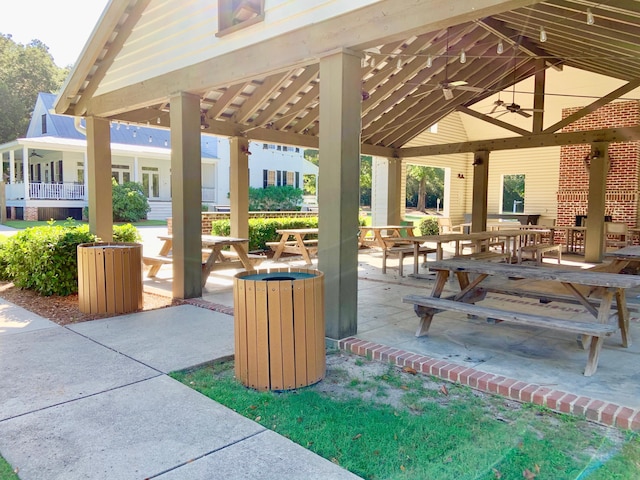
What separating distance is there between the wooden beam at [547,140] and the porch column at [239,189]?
5154 millimetres

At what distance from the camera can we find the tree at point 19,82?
30.9 m

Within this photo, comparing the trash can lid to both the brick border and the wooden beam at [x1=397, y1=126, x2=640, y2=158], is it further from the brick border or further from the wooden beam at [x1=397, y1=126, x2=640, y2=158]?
the wooden beam at [x1=397, y1=126, x2=640, y2=158]

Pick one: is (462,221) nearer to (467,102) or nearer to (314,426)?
(467,102)

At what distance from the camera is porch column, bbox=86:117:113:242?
7.75m

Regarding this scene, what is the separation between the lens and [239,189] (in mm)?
9664

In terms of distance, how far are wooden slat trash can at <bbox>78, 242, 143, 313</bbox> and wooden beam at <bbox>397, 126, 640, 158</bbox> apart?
8678 mm

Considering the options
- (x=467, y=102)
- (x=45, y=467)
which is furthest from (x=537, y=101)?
(x=45, y=467)

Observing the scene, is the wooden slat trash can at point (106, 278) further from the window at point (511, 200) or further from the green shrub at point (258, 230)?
the window at point (511, 200)

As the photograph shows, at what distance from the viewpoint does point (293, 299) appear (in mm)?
3297

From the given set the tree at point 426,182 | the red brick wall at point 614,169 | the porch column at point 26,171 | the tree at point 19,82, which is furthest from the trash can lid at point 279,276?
the tree at point 426,182

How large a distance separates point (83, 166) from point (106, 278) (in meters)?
20.7

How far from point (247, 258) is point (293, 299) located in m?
4.22

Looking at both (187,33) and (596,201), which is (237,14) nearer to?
(187,33)

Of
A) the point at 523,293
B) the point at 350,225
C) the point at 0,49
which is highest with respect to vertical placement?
the point at 0,49
